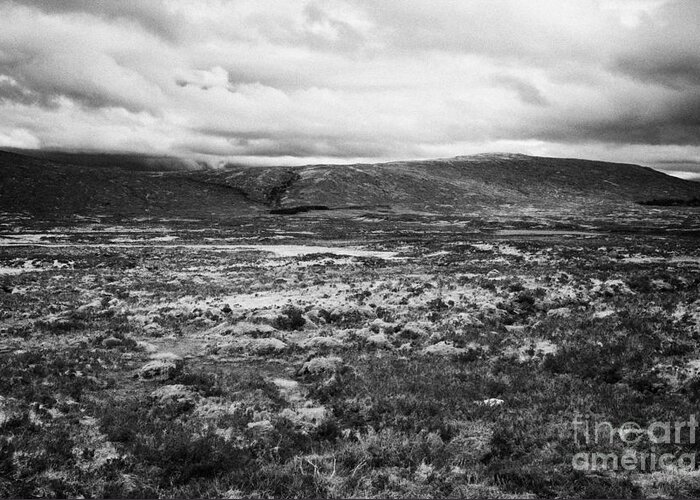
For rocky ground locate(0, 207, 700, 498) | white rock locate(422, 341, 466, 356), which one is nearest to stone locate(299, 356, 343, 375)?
rocky ground locate(0, 207, 700, 498)

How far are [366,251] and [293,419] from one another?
50.6 meters

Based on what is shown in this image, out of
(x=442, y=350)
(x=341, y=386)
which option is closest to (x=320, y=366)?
(x=341, y=386)

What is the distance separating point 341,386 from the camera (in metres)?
13.0

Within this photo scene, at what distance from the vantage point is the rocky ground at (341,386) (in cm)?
838

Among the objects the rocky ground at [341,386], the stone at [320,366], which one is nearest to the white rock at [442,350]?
the rocky ground at [341,386]

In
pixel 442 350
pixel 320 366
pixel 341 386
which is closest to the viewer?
pixel 341 386

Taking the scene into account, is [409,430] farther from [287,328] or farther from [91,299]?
[91,299]

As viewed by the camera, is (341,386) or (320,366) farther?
(320,366)

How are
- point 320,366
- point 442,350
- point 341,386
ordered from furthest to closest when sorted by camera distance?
1. point 442,350
2. point 320,366
3. point 341,386

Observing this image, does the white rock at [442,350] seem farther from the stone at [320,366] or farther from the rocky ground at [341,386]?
the stone at [320,366]

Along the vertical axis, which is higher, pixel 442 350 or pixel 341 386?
pixel 442 350

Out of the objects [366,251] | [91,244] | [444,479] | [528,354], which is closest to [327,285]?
[528,354]

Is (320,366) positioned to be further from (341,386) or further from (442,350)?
(442,350)

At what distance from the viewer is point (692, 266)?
39188mm
